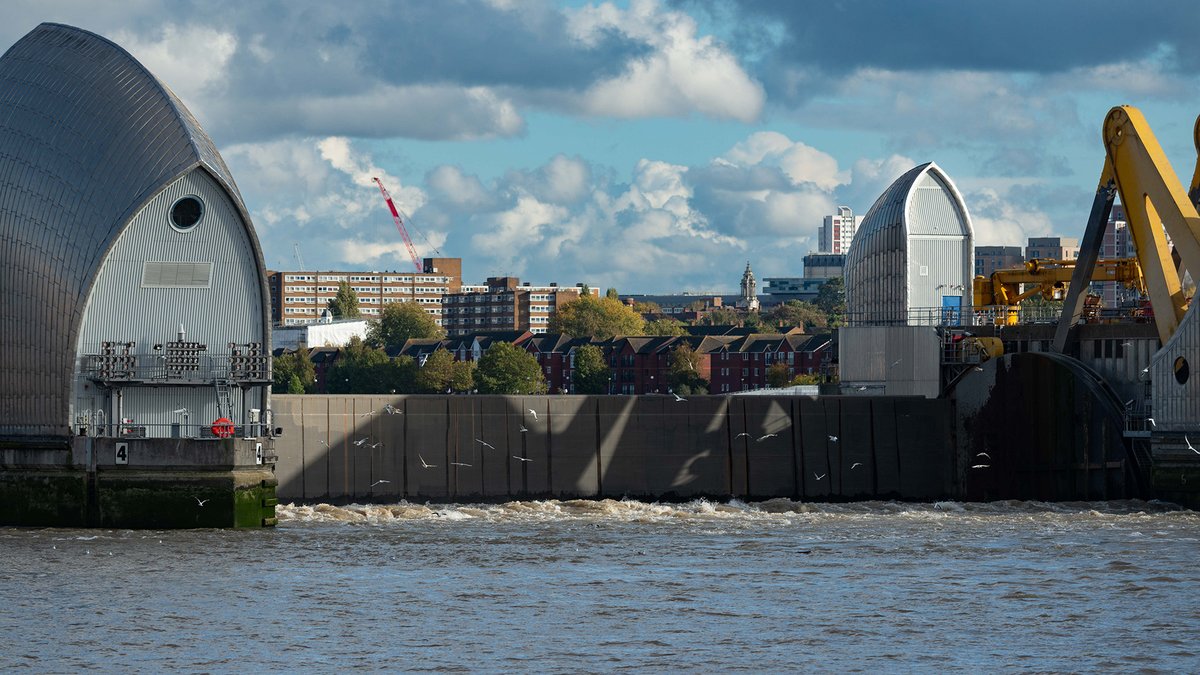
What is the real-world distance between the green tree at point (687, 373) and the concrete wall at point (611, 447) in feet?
389

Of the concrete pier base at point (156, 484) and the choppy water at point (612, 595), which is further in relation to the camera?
the concrete pier base at point (156, 484)

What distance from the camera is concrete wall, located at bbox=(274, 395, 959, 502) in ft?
233

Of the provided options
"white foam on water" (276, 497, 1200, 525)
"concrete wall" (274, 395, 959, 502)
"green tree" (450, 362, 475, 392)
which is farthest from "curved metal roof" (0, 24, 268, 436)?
"green tree" (450, 362, 475, 392)

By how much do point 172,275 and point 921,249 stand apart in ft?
107

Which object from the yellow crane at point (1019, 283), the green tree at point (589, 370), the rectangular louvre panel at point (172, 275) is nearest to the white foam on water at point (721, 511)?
the rectangular louvre panel at point (172, 275)

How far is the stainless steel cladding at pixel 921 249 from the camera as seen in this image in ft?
270

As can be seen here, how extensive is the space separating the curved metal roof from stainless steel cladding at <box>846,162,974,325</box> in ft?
97.2

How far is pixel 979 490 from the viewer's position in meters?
74.1

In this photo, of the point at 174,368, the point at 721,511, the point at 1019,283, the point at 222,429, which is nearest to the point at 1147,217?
the point at 1019,283

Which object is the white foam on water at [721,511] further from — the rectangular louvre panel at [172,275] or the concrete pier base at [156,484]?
the rectangular louvre panel at [172,275]

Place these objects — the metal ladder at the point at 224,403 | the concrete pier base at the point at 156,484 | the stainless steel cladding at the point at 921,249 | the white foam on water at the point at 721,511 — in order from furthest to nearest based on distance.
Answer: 1. the stainless steel cladding at the point at 921,249
2. the white foam on water at the point at 721,511
3. the metal ladder at the point at 224,403
4. the concrete pier base at the point at 156,484

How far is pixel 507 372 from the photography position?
617 feet

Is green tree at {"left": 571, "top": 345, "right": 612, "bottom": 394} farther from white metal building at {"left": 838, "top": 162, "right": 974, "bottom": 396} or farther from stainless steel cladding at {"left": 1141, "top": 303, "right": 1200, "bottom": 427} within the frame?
stainless steel cladding at {"left": 1141, "top": 303, "right": 1200, "bottom": 427}

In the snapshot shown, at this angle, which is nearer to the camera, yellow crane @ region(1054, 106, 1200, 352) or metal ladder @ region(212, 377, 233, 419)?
metal ladder @ region(212, 377, 233, 419)
